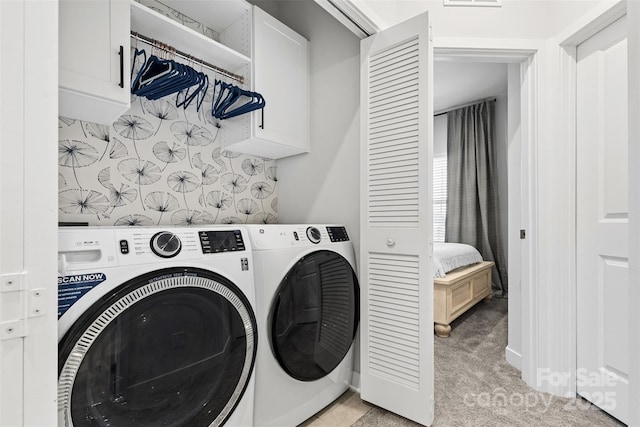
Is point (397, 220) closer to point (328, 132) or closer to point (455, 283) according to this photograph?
point (328, 132)

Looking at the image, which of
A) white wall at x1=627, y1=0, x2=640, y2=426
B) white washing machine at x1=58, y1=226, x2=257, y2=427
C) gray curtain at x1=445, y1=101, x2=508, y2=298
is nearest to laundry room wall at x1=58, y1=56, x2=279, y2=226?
white washing machine at x1=58, y1=226, x2=257, y2=427

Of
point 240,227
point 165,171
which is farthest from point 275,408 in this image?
point 165,171

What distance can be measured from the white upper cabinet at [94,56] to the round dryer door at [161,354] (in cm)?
72

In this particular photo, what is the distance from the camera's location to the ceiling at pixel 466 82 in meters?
3.43

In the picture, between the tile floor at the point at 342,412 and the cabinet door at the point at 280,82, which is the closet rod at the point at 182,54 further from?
the tile floor at the point at 342,412

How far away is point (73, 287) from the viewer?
84cm

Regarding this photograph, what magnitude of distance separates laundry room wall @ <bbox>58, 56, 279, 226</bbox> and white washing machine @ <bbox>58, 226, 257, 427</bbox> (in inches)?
22.8

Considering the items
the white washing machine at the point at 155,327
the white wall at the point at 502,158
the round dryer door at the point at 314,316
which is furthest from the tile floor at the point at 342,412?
the white wall at the point at 502,158

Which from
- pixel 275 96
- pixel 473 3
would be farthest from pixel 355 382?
pixel 473 3

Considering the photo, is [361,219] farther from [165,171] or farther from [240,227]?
[165,171]

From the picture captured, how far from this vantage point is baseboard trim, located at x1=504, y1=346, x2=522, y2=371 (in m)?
2.07

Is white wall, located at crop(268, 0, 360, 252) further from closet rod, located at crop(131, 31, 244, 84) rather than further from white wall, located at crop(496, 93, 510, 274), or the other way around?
white wall, located at crop(496, 93, 510, 274)

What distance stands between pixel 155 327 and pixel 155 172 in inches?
37.4
